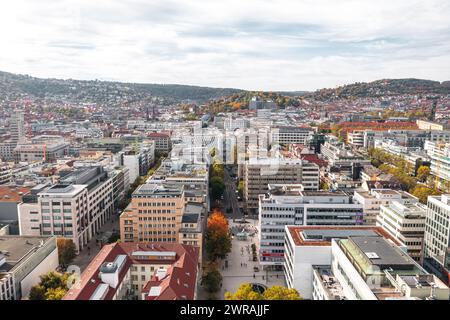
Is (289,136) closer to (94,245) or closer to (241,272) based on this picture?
(94,245)

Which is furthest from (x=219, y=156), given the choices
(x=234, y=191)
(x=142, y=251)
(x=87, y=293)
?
(x=87, y=293)

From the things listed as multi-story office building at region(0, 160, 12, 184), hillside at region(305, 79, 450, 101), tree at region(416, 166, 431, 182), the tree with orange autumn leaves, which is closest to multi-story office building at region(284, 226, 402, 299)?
the tree with orange autumn leaves

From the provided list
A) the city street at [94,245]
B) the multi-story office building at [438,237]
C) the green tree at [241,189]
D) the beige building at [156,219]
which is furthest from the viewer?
the green tree at [241,189]

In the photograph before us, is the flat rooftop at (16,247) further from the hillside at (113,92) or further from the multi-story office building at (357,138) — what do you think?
the hillside at (113,92)

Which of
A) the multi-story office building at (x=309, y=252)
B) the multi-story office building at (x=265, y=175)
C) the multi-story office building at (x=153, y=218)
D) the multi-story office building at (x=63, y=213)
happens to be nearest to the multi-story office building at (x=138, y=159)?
the multi-story office building at (x=63, y=213)

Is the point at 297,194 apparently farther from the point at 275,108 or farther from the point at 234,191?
Result: the point at 275,108

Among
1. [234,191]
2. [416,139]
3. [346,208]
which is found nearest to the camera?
[346,208]
